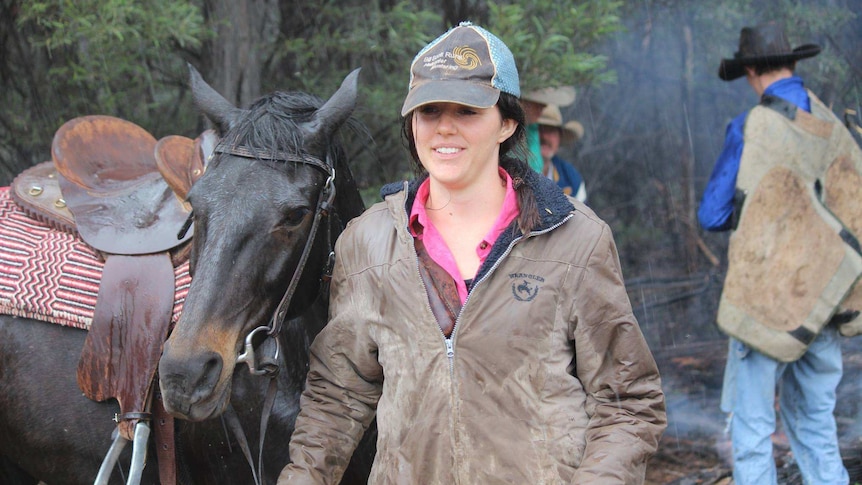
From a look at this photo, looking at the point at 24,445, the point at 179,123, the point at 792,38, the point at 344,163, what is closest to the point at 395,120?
the point at 179,123

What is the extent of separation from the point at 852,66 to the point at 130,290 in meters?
6.72

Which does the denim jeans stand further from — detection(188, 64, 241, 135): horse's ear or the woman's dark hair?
detection(188, 64, 241, 135): horse's ear

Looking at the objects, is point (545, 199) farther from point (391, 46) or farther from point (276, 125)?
point (391, 46)

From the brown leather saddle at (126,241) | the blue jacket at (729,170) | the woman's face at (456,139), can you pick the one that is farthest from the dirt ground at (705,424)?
the woman's face at (456,139)

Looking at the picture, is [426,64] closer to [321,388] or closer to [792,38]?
[321,388]

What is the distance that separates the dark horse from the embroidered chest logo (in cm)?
74

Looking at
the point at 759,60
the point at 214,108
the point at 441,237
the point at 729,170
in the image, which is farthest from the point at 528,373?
the point at 759,60

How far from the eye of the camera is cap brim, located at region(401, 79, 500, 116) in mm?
1917

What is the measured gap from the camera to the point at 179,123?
5.52m

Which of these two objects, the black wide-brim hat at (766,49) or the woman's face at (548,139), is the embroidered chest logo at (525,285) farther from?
the woman's face at (548,139)

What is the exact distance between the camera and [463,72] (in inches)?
77.3

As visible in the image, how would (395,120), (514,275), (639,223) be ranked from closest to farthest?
(514,275), (395,120), (639,223)

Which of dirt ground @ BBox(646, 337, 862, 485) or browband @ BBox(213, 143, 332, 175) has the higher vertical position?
browband @ BBox(213, 143, 332, 175)

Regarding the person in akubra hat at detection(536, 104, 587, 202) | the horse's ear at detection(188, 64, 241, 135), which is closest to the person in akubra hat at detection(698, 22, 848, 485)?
the person in akubra hat at detection(536, 104, 587, 202)
